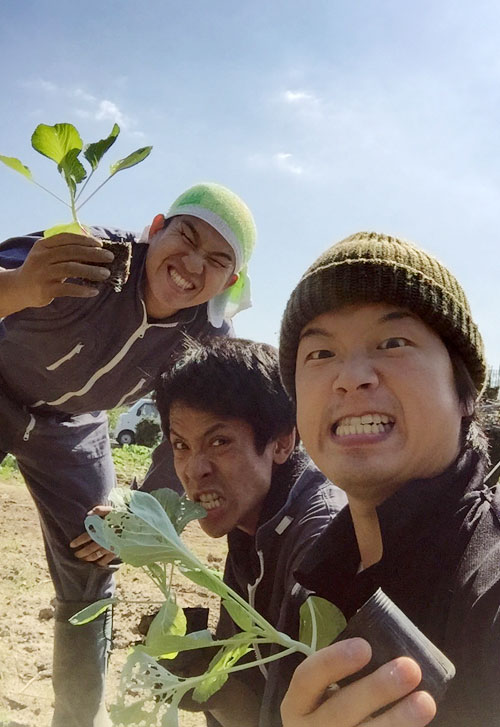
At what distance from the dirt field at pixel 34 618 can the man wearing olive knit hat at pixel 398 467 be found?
2.00 m

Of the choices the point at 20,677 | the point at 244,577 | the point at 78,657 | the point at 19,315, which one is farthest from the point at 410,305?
the point at 20,677

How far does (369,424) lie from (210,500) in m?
0.86

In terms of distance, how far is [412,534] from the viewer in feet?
3.23

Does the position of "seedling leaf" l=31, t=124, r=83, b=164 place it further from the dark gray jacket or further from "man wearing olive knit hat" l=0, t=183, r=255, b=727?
the dark gray jacket

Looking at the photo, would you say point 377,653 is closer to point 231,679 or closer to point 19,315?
point 231,679

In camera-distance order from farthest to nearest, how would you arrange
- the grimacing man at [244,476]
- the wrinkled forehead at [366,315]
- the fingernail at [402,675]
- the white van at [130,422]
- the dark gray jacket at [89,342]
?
the white van at [130,422] < the dark gray jacket at [89,342] < the grimacing man at [244,476] < the wrinkled forehead at [366,315] < the fingernail at [402,675]

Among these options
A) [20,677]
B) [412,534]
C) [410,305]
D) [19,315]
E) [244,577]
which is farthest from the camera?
[20,677]

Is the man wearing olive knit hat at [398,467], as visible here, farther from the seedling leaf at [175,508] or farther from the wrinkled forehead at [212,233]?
the wrinkled forehead at [212,233]

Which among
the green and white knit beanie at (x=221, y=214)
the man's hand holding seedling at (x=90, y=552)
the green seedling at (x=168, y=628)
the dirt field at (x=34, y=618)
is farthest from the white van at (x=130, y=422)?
the green seedling at (x=168, y=628)

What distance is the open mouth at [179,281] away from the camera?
2.37 metres

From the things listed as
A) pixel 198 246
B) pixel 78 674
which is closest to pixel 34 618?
pixel 78 674

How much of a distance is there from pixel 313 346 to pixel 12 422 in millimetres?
1933

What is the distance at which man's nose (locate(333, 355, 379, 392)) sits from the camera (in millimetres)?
1022

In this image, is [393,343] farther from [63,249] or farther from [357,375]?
[63,249]
